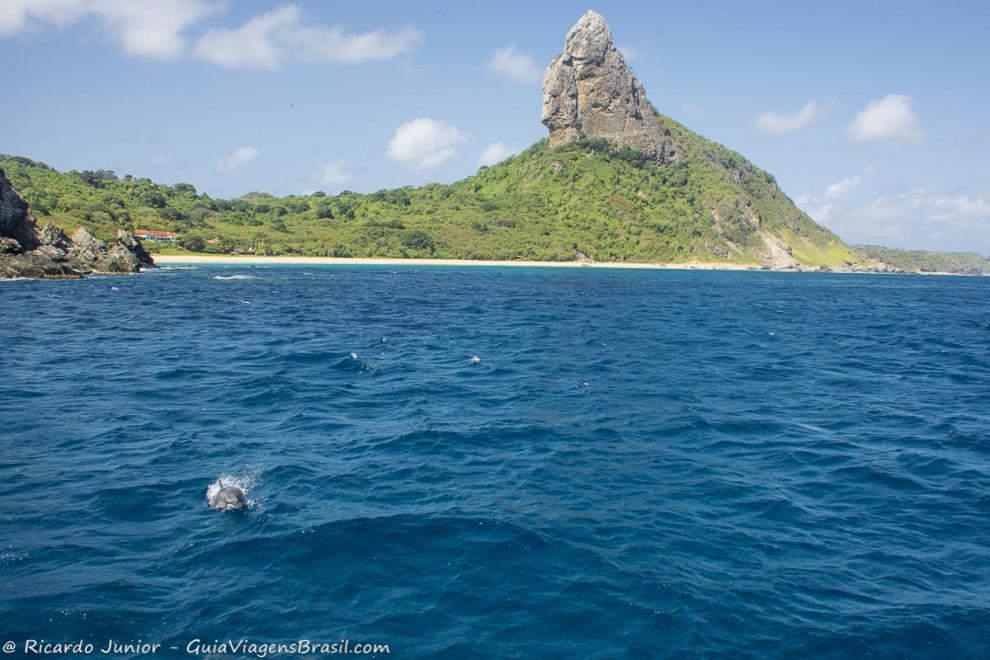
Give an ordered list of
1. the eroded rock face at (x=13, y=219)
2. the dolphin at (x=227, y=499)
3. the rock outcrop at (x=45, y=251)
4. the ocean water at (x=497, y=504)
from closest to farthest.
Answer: the ocean water at (x=497, y=504) → the dolphin at (x=227, y=499) → the eroded rock face at (x=13, y=219) → the rock outcrop at (x=45, y=251)

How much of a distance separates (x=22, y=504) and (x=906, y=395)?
112 ft

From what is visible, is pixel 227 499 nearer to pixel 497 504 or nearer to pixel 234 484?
pixel 234 484

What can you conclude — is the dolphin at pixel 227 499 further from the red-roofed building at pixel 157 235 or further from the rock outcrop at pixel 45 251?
the red-roofed building at pixel 157 235

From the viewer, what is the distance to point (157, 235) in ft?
536

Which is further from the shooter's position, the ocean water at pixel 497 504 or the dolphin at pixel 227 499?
the dolphin at pixel 227 499

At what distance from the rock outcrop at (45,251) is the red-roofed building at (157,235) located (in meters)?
51.3

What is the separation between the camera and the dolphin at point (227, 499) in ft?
48.0

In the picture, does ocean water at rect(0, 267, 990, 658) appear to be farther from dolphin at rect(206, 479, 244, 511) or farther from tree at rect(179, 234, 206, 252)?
tree at rect(179, 234, 206, 252)

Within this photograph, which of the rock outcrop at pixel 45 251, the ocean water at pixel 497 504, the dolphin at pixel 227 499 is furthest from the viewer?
the rock outcrop at pixel 45 251

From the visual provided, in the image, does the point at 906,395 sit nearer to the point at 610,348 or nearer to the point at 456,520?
the point at 610,348

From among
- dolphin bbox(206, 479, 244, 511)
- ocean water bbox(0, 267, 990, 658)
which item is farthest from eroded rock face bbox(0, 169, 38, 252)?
dolphin bbox(206, 479, 244, 511)

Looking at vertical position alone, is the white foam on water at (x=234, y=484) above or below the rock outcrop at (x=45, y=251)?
below

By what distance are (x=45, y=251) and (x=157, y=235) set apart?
257ft

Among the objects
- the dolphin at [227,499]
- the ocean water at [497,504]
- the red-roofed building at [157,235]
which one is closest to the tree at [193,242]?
the red-roofed building at [157,235]
